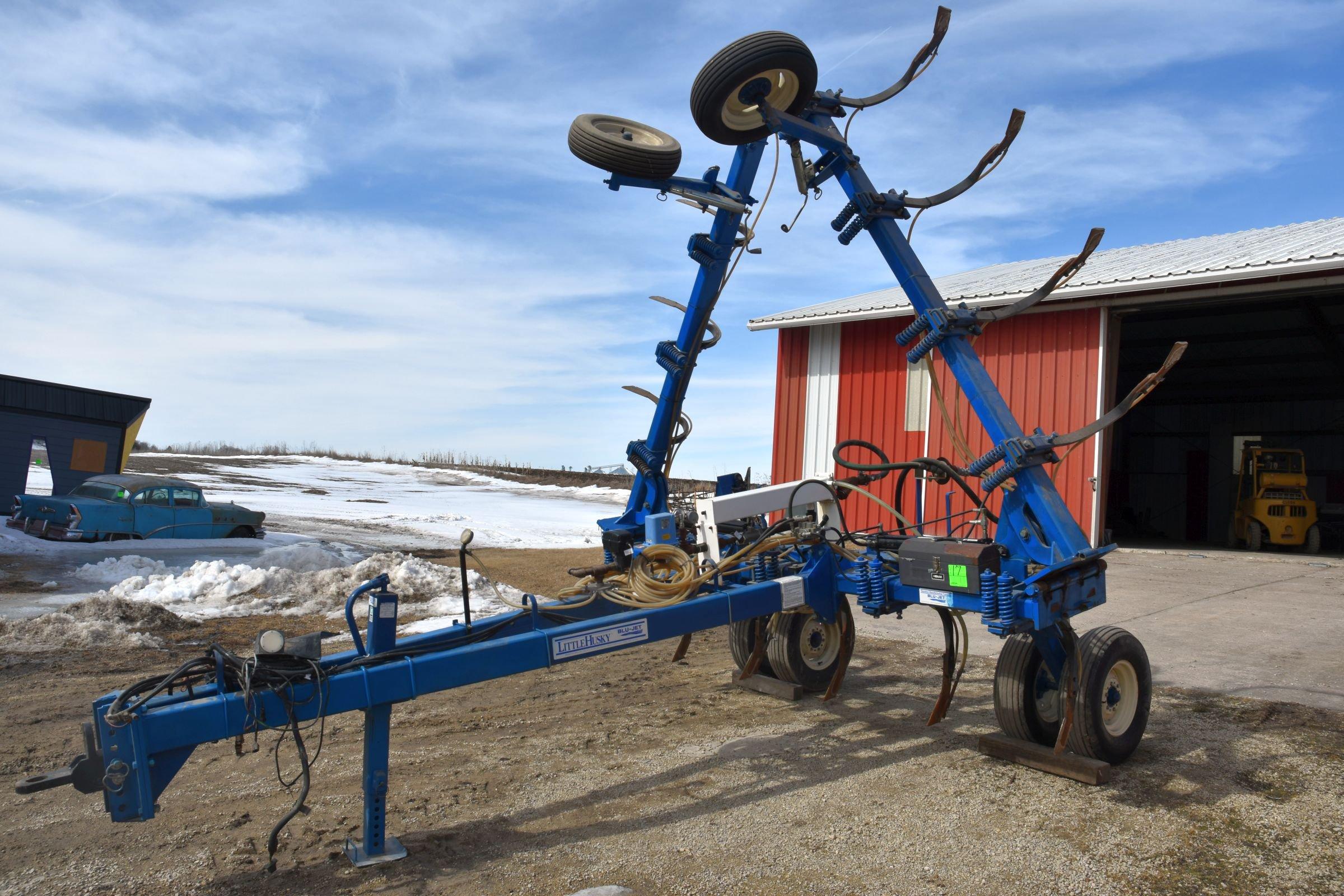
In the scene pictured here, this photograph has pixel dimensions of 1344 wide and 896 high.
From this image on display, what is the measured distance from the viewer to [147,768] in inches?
143

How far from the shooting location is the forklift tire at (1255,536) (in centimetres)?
1780

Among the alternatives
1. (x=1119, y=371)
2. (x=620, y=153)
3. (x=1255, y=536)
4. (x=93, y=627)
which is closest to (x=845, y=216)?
(x=620, y=153)

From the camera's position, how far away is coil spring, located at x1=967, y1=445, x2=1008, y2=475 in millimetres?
5406

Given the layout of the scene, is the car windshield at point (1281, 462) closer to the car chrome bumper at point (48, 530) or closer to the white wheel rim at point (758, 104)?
the white wheel rim at point (758, 104)

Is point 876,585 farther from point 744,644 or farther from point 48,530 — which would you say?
point 48,530

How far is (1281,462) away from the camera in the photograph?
19016 mm

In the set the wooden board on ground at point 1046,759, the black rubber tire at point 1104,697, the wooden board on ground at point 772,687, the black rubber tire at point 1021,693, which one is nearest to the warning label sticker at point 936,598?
the black rubber tire at point 1021,693

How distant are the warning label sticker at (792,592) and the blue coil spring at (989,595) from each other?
41.3 inches

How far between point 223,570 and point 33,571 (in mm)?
2695

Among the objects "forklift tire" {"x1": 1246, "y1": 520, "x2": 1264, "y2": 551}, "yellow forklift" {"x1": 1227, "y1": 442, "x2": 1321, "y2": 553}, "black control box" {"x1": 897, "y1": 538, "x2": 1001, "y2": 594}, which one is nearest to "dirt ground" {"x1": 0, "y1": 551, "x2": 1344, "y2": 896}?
"black control box" {"x1": 897, "y1": 538, "x2": 1001, "y2": 594}

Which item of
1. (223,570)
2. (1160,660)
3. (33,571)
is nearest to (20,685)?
(223,570)

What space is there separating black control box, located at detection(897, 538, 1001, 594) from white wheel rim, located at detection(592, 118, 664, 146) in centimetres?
364

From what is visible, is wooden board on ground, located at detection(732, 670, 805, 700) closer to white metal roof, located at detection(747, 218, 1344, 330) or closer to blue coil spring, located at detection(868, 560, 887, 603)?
blue coil spring, located at detection(868, 560, 887, 603)

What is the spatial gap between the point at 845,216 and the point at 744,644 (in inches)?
132
